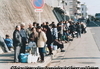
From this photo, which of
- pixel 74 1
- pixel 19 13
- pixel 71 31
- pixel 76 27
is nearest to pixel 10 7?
pixel 19 13


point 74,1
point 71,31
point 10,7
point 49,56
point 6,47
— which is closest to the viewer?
point 49,56

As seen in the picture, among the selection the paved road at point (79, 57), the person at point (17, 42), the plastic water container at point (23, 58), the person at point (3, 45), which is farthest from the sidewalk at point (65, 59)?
the person at point (3, 45)

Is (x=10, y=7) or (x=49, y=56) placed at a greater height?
(x=10, y=7)

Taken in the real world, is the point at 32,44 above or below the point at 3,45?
above

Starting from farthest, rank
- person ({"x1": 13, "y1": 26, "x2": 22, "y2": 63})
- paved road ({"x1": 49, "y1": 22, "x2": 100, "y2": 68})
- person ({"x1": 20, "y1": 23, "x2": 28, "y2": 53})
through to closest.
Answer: paved road ({"x1": 49, "y1": 22, "x2": 100, "y2": 68}) < person ({"x1": 20, "y1": 23, "x2": 28, "y2": 53}) < person ({"x1": 13, "y1": 26, "x2": 22, "y2": 63})

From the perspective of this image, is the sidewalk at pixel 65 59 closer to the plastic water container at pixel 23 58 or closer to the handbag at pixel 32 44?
the plastic water container at pixel 23 58

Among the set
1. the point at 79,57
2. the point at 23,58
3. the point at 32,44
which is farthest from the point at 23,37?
the point at 79,57

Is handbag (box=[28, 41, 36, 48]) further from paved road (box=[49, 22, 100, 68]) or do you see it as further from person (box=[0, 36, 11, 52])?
person (box=[0, 36, 11, 52])

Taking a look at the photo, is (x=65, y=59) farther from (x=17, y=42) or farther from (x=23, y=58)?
(x=17, y=42)

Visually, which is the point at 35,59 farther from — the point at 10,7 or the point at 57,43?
the point at 10,7

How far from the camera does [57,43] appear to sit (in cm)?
1692

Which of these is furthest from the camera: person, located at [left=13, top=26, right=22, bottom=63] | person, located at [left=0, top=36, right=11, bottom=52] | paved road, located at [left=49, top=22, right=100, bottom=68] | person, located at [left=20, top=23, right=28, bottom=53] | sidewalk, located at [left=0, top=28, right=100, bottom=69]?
person, located at [left=0, top=36, right=11, bottom=52]

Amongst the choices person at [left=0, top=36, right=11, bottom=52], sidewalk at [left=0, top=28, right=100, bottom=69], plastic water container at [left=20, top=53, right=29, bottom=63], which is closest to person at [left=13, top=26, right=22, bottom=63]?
plastic water container at [left=20, top=53, right=29, bottom=63]

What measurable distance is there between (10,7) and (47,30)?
972cm
